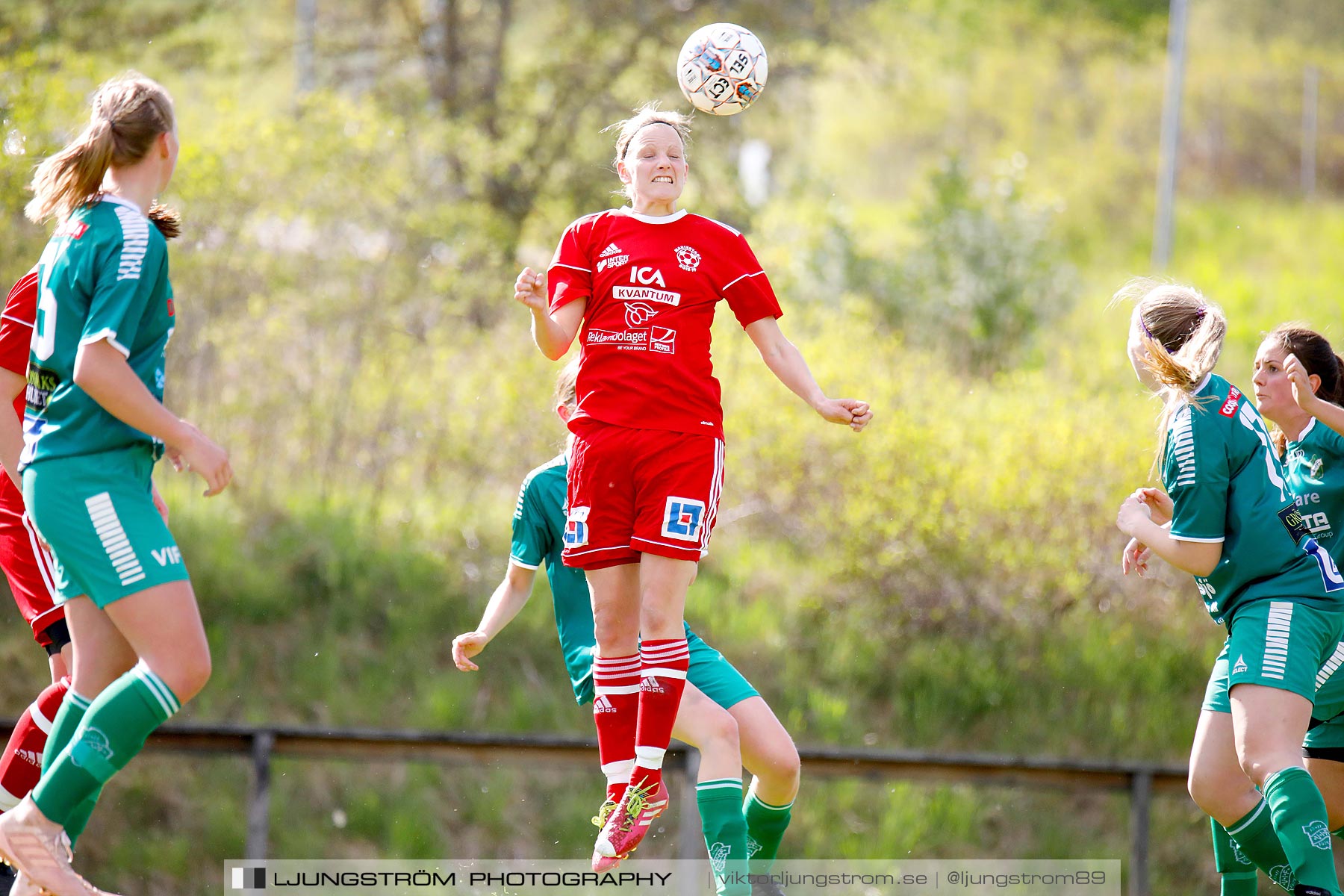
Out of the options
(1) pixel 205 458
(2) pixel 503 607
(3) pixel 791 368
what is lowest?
(2) pixel 503 607

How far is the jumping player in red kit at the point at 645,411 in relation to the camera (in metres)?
3.79

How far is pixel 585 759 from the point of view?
651 cm

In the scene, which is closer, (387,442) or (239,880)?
(239,880)

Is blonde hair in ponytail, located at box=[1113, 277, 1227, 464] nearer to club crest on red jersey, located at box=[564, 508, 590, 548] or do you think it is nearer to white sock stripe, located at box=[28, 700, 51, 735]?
club crest on red jersey, located at box=[564, 508, 590, 548]

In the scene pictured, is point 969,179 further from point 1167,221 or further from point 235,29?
point 235,29

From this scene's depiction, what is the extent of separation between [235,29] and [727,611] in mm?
9799

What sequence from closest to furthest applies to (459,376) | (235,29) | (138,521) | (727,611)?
(138,521), (727,611), (459,376), (235,29)

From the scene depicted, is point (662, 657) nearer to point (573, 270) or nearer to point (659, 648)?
point (659, 648)

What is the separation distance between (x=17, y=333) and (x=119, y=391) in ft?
2.82

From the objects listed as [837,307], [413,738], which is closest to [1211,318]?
[413,738]

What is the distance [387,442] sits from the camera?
10.1 metres

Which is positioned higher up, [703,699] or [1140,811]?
[703,699]

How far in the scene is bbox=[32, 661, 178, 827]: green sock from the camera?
123 inches

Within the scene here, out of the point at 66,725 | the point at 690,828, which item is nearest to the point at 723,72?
the point at 66,725
